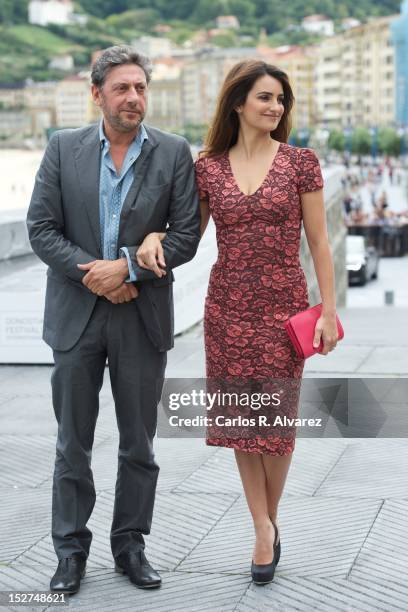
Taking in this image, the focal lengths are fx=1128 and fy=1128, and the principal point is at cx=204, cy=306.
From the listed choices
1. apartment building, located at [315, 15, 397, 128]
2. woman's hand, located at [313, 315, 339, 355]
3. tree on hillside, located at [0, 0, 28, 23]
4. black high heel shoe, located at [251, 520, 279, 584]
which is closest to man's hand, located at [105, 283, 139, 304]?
woman's hand, located at [313, 315, 339, 355]

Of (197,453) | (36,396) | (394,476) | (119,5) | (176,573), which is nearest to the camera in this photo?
(176,573)

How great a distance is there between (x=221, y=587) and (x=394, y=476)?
4.48ft

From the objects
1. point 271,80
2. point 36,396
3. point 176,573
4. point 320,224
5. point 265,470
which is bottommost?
point 36,396

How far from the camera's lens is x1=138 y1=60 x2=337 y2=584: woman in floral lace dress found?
3.19m

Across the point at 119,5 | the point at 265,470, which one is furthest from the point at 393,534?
the point at 119,5

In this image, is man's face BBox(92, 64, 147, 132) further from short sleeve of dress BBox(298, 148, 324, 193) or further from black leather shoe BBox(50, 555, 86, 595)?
black leather shoe BBox(50, 555, 86, 595)

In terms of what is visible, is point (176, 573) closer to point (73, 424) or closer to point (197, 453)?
point (73, 424)

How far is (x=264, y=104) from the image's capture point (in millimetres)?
3209

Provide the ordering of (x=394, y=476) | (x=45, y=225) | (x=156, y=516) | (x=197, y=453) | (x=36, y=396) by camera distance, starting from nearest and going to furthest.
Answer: (x=45, y=225) < (x=156, y=516) < (x=394, y=476) < (x=197, y=453) < (x=36, y=396)

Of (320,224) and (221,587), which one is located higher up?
(320,224)

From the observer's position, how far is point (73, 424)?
3285 mm

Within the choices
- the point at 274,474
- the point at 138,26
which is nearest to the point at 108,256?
the point at 274,474

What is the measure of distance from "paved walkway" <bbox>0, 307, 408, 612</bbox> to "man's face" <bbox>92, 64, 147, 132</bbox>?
52.6 inches

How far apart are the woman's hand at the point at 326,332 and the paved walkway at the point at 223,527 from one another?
2.26ft
